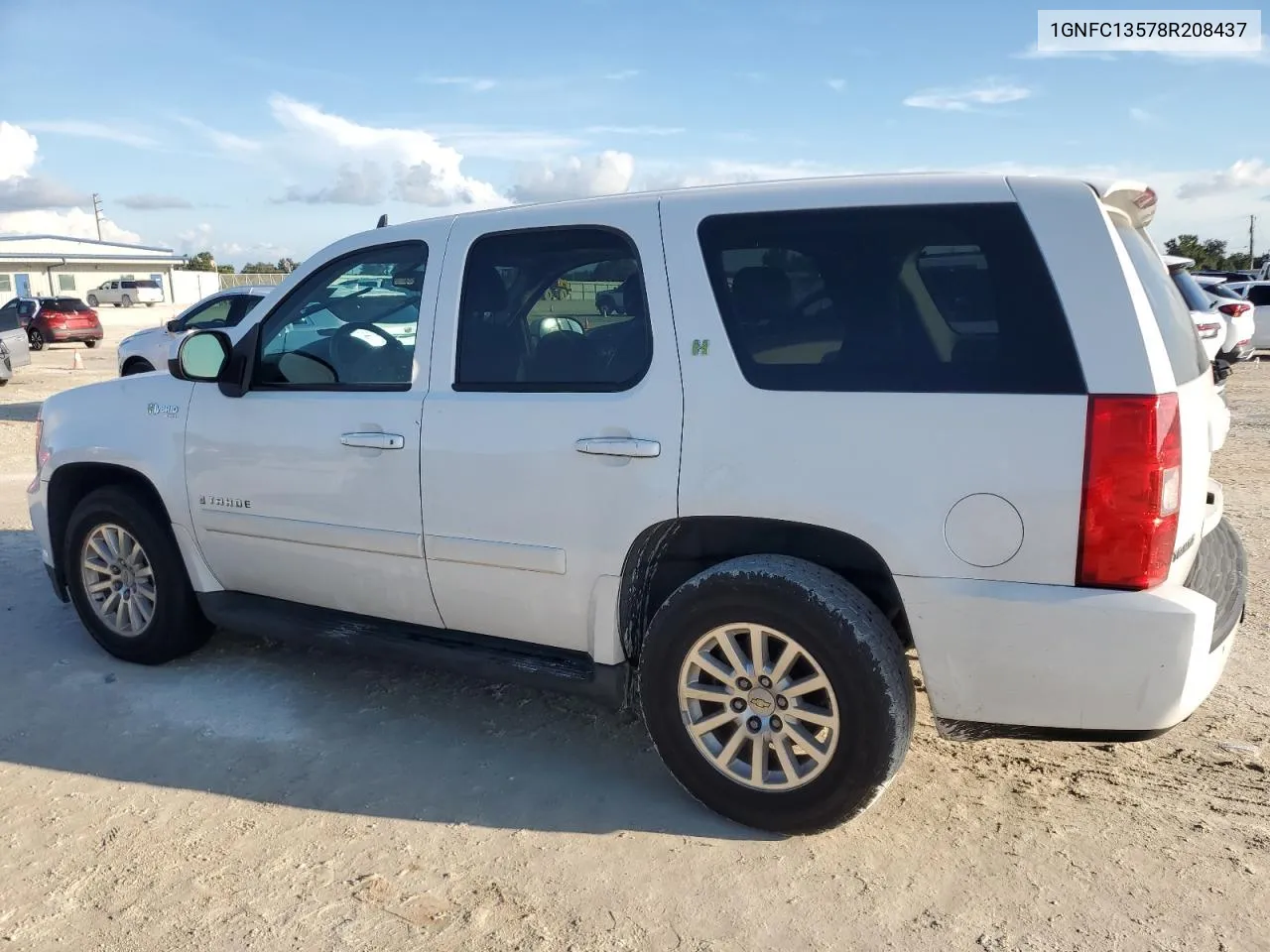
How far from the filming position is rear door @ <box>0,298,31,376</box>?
17.5 m

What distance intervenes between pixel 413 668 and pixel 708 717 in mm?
1834

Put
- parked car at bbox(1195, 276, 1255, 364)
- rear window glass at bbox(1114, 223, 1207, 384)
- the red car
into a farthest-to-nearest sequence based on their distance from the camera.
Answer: the red car → parked car at bbox(1195, 276, 1255, 364) → rear window glass at bbox(1114, 223, 1207, 384)

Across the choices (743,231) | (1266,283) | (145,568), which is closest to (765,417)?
(743,231)

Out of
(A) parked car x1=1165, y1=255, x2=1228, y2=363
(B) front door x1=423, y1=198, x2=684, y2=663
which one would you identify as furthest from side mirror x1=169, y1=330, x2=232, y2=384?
(A) parked car x1=1165, y1=255, x2=1228, y2=363

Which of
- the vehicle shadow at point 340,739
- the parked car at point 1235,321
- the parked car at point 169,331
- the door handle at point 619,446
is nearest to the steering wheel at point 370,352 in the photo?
the door handle at point 619,446

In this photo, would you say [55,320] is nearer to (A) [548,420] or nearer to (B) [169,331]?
(B) [169,331]

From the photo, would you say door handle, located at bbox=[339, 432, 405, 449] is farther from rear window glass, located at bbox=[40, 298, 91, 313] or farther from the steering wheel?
rear window glass, located at bbox=[40, 298, 91, 313]

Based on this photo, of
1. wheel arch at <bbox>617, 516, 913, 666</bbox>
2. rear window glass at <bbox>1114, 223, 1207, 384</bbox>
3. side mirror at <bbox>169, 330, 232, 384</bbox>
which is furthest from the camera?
side mirror at <bbox>169, 330, 232, 384</bbox>

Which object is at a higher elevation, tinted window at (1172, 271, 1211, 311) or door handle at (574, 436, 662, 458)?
tinted window at (1172, 271, 1211, 311)

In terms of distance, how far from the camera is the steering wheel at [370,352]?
3848 millimetres

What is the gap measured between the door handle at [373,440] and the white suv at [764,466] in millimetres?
16

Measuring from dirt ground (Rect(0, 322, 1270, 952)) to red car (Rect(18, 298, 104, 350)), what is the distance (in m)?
26.7

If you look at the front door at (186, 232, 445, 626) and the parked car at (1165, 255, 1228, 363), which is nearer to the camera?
the front door at (186, 232, 445, 626)

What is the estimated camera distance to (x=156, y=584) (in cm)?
456
